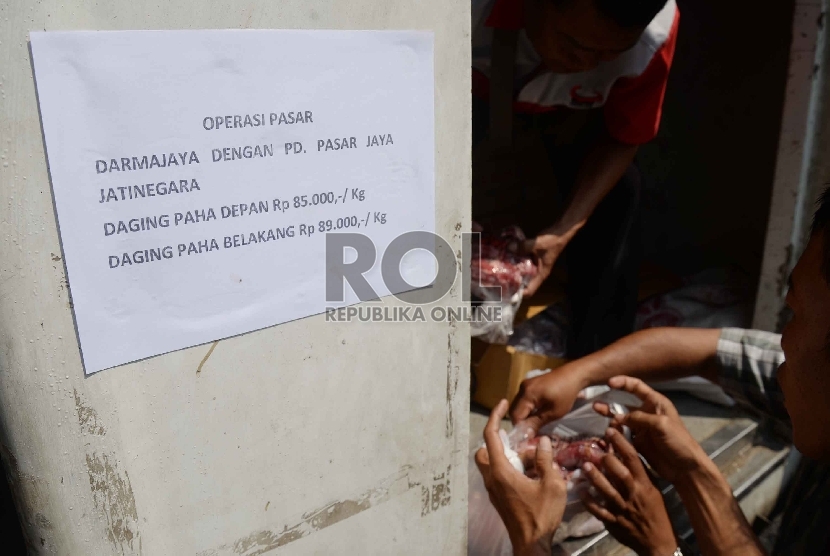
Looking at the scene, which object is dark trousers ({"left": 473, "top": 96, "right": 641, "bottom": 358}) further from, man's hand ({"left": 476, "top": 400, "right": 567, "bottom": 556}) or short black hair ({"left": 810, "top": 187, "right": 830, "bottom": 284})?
short black hair ({"left": 810, "top": 187, "right": 830, "bottom": 284})

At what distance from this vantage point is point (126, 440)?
0.73 meters

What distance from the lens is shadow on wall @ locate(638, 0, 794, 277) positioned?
2605 millimetres

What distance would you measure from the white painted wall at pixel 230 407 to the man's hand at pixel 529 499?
0.39 feet

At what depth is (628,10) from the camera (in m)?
1.31

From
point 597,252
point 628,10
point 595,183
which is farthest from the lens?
point 597,252

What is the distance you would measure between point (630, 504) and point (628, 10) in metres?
1.00

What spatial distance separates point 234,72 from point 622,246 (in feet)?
4.88

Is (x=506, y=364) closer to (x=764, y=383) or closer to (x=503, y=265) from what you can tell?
(x=503, y=265)

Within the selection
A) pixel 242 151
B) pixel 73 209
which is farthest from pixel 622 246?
pixel 73 209

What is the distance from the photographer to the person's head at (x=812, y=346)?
90 centimetres

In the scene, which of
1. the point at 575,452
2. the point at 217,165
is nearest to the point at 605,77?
the point at 575,452

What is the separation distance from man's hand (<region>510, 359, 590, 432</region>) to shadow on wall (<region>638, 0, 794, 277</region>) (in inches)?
62.5

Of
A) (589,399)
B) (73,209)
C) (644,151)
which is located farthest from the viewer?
(644,151)

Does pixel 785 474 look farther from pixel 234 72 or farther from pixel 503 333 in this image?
pixel 234 72
